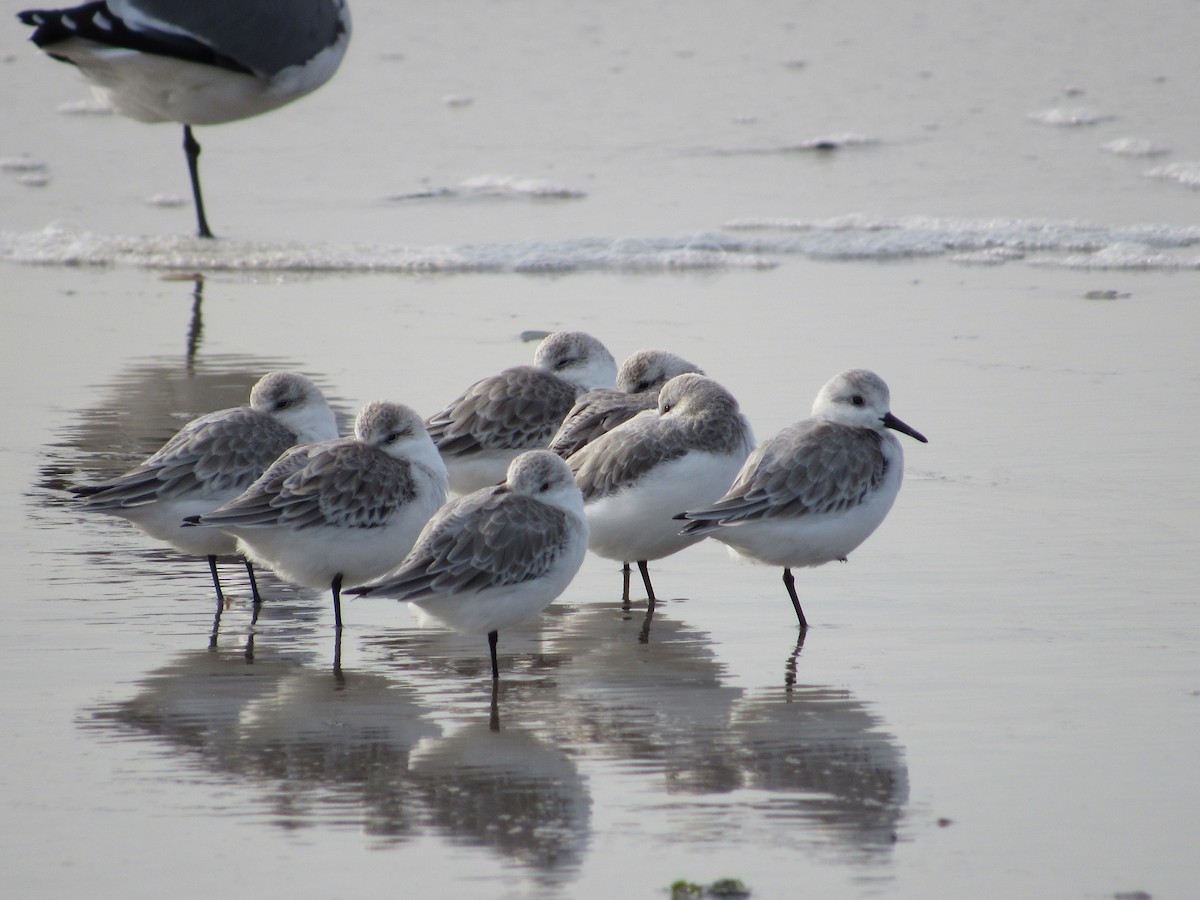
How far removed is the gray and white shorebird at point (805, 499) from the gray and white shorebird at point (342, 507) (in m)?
1.03

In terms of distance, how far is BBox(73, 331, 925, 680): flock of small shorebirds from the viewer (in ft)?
18.9

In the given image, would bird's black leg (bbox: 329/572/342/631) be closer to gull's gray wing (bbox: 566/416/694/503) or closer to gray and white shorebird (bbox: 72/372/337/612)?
gray and white shorebird (bbox: 72/372/337/612)

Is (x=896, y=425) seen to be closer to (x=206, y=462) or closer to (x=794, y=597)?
(x=794, y=597)

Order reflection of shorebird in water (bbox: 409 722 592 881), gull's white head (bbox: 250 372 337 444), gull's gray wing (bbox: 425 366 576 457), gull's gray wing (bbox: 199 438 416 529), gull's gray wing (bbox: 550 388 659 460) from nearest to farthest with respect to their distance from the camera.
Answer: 1. reflection of shorebird in water (bbox: 409 722 592 881)
2. gull's gray wing (bbox: 199 438 416 529)
3. gull's white head (bbox: 250 372 337 444)
4. gull's gray wing (bbox: 550 388 659 460)
5. gull's gray wing (bbox: 425 366 576 457)

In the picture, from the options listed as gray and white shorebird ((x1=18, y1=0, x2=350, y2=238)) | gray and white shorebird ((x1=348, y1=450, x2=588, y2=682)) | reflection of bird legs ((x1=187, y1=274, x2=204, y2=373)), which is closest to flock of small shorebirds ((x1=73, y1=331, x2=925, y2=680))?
gray and white shorebird ((x1=348, y1=450, x2=588, y2=682))

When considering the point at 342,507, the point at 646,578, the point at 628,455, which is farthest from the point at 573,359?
the point at 342,507

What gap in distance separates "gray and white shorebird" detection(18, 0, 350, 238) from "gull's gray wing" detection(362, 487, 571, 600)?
→ 8.88 metres

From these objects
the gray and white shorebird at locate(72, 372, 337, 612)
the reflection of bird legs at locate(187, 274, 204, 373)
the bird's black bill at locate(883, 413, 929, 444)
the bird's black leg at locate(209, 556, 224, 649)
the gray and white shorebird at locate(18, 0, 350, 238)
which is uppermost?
the gray and white shorebird at locate(18, 0, 350, 238)

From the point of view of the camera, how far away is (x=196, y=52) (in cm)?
1398

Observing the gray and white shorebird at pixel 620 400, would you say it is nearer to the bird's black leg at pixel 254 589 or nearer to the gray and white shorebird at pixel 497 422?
the gray and white shorebird at pixel 497 422

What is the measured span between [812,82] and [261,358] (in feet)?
39.5

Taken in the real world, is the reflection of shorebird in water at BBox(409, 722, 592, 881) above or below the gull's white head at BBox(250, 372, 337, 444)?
below

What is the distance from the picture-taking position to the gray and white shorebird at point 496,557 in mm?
5617

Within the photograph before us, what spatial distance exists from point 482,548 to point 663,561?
1.87 meters
